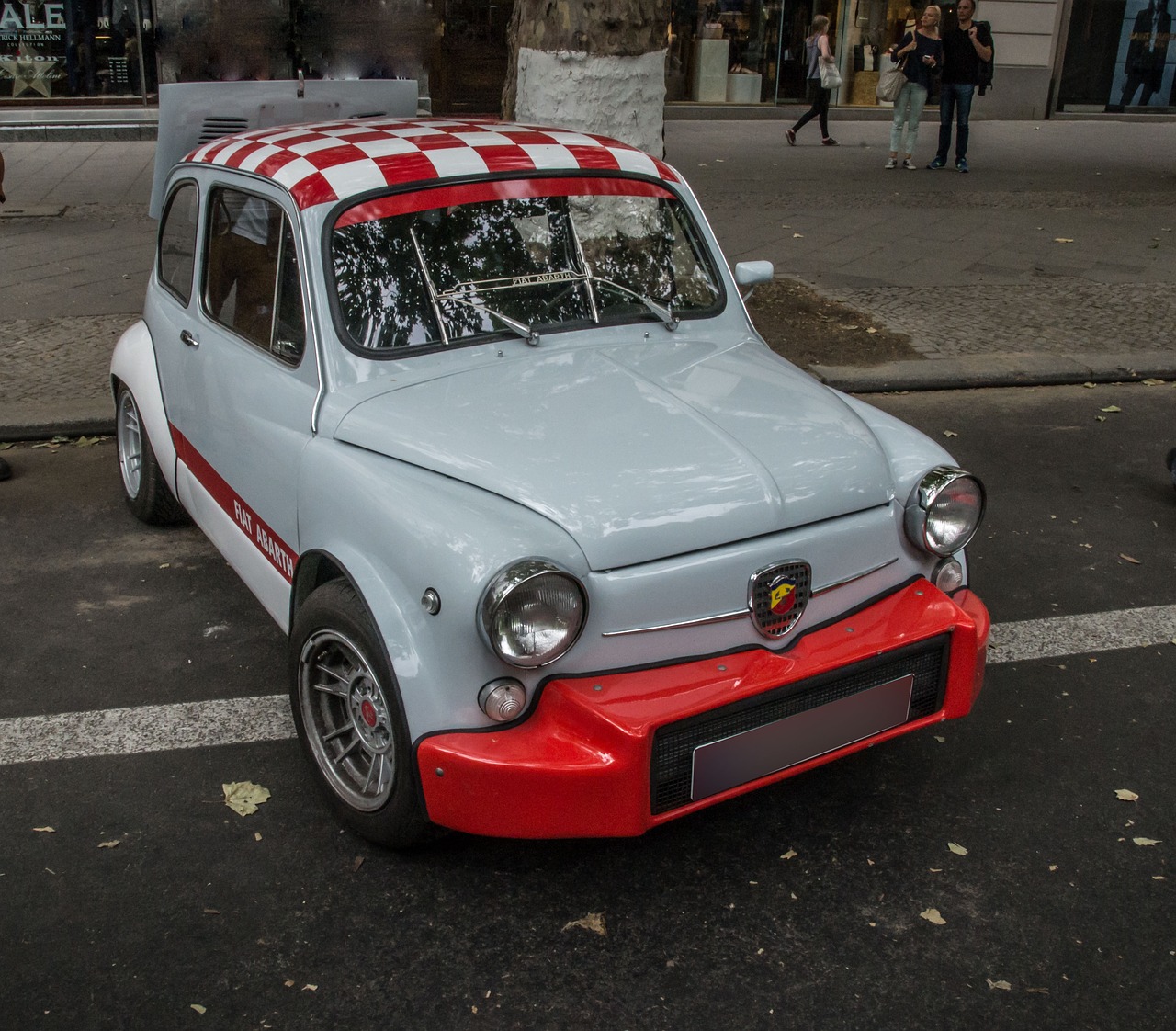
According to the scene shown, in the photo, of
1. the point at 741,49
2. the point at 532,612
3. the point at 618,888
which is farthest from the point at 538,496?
the point at 741,49

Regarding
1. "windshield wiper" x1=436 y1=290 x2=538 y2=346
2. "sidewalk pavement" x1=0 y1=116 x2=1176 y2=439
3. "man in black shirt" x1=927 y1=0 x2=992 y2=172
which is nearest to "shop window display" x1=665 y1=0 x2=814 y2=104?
"sidewalk pavement" x1=0 y1=116 x2=1176 y2=439

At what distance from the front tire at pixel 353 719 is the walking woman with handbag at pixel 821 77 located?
1424 centimetres

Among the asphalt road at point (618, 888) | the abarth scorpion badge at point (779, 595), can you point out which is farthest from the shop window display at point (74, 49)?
the abarth scorpion badge at point (779, 595)

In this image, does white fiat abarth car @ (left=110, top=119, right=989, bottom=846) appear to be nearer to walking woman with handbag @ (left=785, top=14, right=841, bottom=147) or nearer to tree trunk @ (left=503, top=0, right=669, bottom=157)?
tree trunk @ (left=503, top=0, right=669, bottom=157)

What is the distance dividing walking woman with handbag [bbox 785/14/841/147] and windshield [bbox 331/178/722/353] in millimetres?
12904

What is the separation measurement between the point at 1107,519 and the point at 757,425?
2.79 meters

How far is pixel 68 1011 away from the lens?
256cm

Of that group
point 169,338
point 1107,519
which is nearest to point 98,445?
point 169,338

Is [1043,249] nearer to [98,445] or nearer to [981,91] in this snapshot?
[981,91]

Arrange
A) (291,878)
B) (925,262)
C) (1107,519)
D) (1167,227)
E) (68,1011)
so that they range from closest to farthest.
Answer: (68,1011) < (291,878) < (1107,519) < (925,262) < (1167,227)

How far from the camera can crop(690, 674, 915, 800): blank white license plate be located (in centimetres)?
273

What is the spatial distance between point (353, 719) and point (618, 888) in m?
0.79

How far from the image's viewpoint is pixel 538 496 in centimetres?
278

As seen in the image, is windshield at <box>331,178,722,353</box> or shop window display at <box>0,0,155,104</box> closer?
windshield at <box>331,178,722,353</box>
